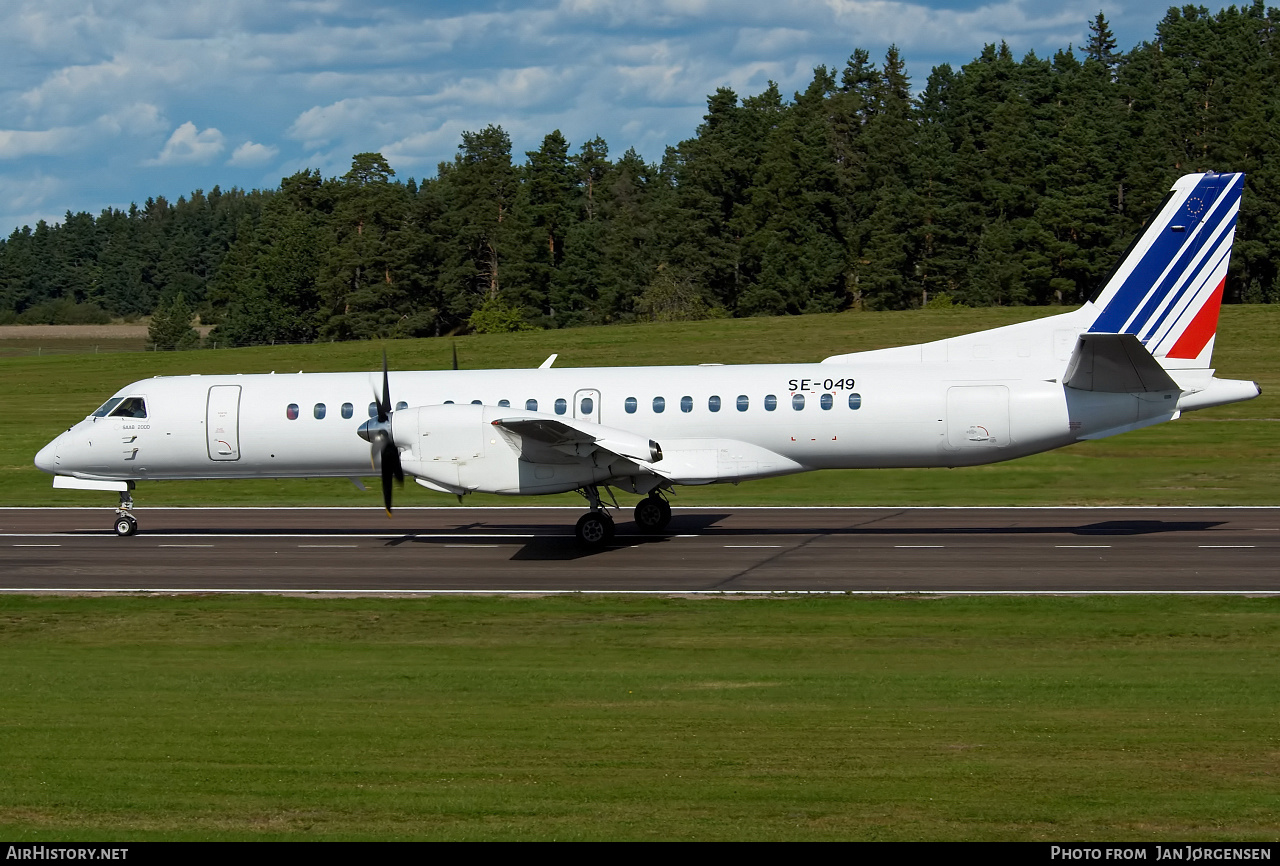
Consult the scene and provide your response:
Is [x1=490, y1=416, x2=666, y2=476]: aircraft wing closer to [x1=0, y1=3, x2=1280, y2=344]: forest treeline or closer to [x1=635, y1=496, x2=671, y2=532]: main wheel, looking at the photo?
[x1=635, y1=496, x2=671, y2=532]: main wheel

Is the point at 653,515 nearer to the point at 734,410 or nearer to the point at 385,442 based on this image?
the point at 734,410

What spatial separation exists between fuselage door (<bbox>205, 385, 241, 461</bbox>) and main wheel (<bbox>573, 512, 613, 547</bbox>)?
7.76 metres

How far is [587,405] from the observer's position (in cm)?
2589

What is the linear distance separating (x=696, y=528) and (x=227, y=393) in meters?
10.4

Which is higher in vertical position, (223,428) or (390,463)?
(223,428)

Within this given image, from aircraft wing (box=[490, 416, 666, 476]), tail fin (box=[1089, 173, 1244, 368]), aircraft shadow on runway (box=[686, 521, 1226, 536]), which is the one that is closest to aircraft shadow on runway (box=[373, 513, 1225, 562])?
aircraft shadow on runway (box=[686, 521, 1226, 536])

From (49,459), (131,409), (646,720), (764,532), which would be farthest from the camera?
(49,459)

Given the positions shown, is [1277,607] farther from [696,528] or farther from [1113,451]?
[1113,451]

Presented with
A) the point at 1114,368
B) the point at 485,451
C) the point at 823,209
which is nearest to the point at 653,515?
the point at 485,451

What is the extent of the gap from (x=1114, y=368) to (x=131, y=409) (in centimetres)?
1997

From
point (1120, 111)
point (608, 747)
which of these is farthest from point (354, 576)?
point (1120, 111)

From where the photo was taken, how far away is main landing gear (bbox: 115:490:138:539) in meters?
27.9

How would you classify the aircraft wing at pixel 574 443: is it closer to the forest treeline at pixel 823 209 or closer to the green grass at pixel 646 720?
the green grass at pixel 646 720
